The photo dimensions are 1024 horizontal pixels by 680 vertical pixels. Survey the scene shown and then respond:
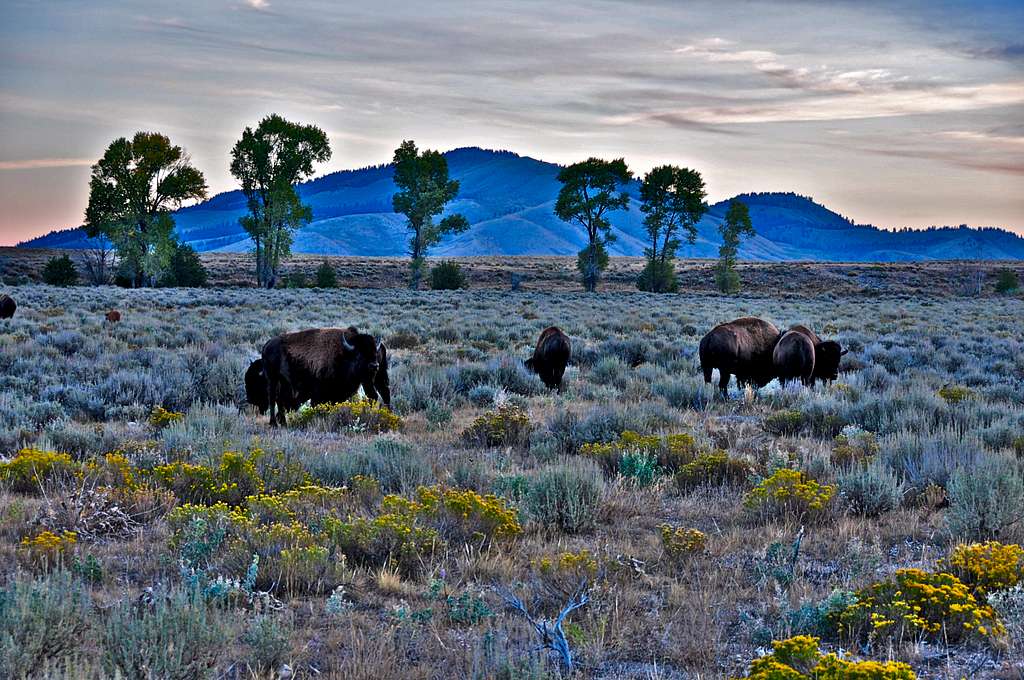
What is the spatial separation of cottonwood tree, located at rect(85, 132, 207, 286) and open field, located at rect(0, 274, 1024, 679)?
43.4 meters

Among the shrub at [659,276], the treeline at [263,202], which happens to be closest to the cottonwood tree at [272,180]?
the treeline at [263,202]

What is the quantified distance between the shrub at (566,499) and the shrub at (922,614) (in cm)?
210

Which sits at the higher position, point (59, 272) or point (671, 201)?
point (671, 201)

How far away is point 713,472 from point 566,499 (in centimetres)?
192

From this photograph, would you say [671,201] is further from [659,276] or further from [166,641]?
[166,641]

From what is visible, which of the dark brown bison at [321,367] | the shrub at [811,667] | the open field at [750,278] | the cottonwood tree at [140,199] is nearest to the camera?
the shrub at [811,667]

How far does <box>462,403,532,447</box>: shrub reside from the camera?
8.62 m

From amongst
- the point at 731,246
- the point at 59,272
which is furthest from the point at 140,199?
the point at 731,246

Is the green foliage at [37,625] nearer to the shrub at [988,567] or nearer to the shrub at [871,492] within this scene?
the shrub at [988,567]

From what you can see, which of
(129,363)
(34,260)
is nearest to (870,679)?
(129,363)

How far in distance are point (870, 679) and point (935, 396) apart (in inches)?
361

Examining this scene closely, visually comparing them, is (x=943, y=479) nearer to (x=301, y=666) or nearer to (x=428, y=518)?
(x=428, y=518)

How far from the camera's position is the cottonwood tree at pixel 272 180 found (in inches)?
2088

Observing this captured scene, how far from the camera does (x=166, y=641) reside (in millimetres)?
3404
